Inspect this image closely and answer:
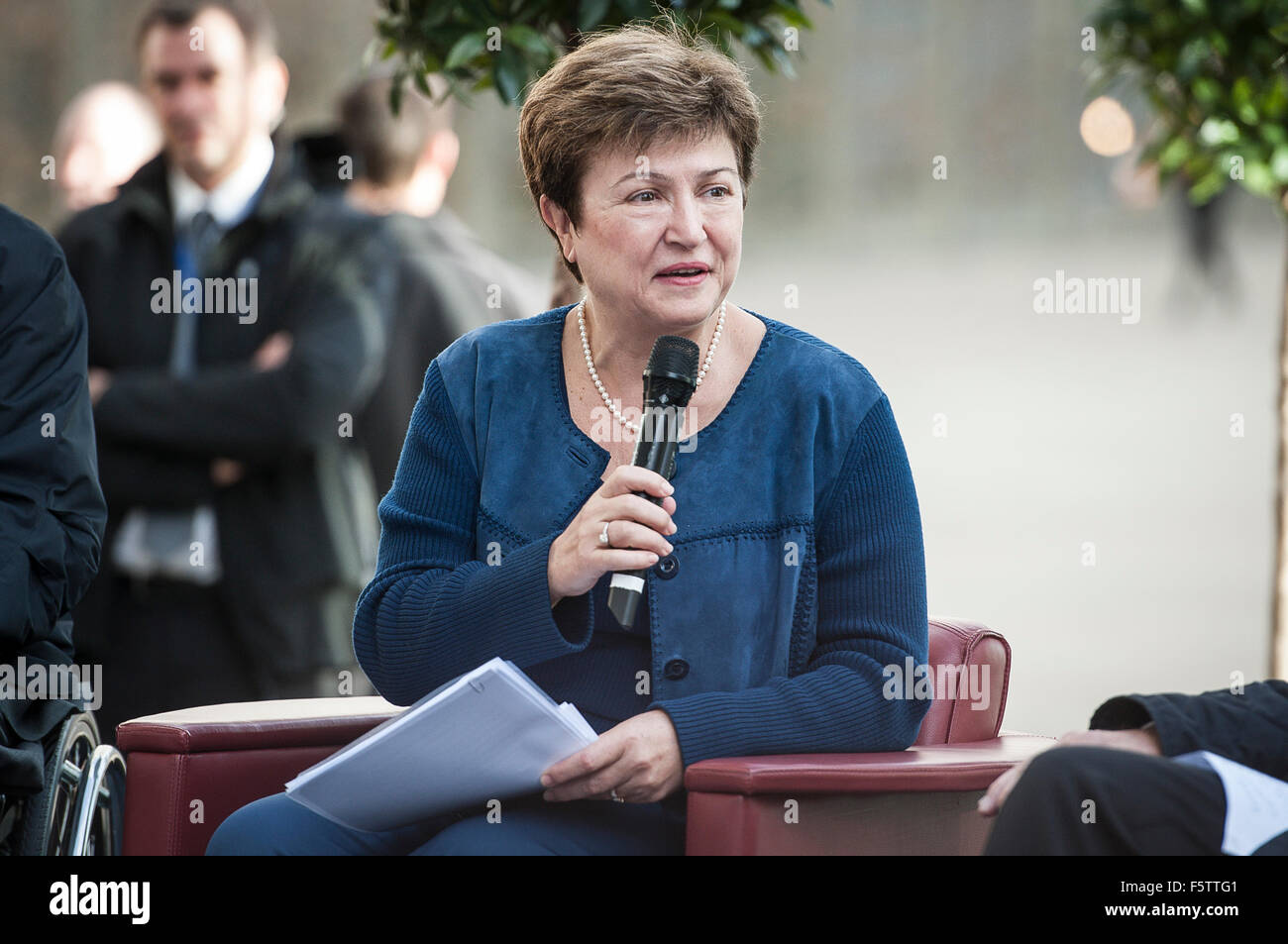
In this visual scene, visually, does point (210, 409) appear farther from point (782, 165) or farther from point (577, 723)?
point (782, 165)

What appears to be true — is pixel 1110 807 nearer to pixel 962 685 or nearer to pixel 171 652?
pixel 962 685

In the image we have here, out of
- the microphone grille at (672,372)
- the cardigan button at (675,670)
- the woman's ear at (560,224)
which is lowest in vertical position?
the cardigan button at (675,670)

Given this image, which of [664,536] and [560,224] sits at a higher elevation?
[560,224]

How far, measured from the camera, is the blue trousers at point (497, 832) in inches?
74.4

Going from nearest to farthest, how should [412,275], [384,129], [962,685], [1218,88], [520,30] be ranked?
1. [962,685]
2. [520,30]
3. [1218,88]
4. [412,275]
5. [384,129]

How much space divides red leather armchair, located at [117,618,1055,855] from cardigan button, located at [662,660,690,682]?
18cm

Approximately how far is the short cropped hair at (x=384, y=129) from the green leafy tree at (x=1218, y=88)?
1.94 meters

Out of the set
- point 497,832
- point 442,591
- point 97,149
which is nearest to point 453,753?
point 497,832

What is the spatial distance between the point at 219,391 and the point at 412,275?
2.40ft

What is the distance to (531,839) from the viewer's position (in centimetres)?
189

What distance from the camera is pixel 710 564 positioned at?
6.85 ft

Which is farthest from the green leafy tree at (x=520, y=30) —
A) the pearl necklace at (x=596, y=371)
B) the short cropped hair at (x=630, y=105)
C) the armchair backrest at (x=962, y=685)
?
the armchair backrest at (x=962, y=685)

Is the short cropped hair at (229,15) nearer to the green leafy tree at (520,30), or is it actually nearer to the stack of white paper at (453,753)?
the green leafy tree at (520,30)
